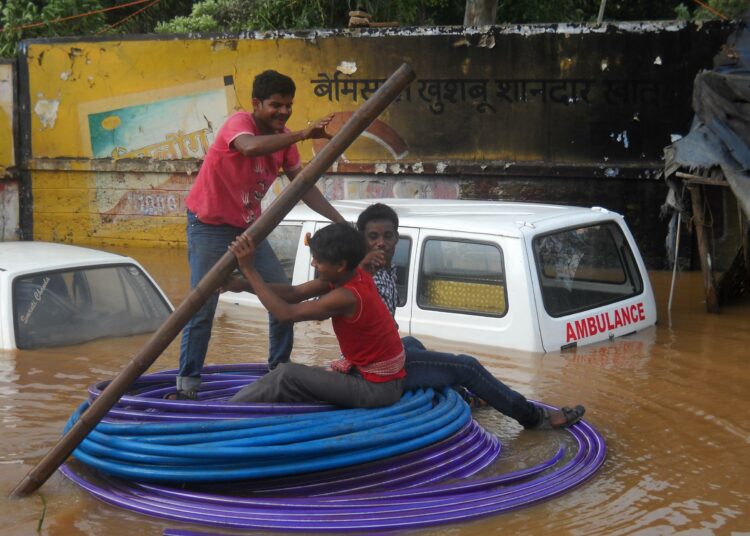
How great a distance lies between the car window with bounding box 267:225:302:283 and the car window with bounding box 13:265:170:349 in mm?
1196

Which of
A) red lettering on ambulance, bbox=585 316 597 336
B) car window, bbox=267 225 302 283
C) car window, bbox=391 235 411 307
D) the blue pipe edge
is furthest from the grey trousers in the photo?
car window, bbox=267 225 302 283

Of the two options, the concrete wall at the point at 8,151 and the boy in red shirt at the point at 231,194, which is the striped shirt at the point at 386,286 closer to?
the boy in red shirt at the point at 231,194

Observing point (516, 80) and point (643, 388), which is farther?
point (516, 80)

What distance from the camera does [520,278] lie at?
26.2 feet

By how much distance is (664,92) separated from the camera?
12906 mm

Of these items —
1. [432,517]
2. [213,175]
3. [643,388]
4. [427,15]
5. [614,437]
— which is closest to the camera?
[432,517]

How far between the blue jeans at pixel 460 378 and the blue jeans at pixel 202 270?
85cm

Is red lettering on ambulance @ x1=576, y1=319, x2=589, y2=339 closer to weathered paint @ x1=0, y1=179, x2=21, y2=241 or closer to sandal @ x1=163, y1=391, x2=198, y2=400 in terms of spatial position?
sandal @ x1=163, y1=391, x2=198, y2=400

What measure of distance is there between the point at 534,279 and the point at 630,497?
2672 millimetres

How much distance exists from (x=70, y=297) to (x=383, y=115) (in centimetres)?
654

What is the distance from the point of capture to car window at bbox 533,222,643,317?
26.9 feet

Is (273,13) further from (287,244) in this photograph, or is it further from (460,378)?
(460,378)

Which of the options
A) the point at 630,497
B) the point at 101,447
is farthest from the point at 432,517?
the point at 101,447

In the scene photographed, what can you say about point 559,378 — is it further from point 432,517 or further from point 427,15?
point 427,15
